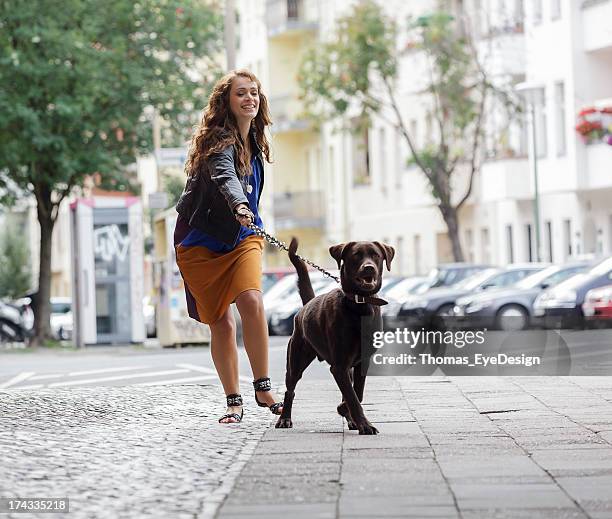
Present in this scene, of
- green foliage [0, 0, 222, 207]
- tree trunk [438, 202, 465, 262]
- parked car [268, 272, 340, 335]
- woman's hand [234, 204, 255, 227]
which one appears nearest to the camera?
woman's hand [234, 204, 255, 227]

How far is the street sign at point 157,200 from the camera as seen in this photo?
34531 mm

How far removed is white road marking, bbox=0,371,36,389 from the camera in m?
17.1

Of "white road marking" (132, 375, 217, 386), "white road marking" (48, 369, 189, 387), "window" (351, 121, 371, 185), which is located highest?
"window" (351, 121, 371, 185)

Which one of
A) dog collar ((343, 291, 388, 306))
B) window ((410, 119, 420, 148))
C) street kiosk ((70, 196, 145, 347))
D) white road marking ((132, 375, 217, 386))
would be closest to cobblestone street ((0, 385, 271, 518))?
dog collar ((343, 291, 388, 306))

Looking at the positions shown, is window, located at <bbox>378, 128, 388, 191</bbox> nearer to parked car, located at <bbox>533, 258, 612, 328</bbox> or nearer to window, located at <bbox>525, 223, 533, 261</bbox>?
window, located at <bbox>525, 223, 533, 261</bbox>

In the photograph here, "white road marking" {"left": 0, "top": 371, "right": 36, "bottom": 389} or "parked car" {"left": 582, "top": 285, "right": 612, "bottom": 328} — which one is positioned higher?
"parked car" {"left": 582, "top": 285, "right": 612, "bottom": 328}

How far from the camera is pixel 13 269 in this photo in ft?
288

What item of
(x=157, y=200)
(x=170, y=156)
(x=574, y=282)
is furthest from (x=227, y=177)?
(x=157, y=200)

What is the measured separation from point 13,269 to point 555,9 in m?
44.3

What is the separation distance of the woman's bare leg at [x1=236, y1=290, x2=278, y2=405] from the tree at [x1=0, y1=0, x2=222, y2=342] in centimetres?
2441

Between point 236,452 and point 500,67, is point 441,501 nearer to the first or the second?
point 236,452

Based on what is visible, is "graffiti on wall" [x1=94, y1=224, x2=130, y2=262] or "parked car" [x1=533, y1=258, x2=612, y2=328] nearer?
"parked car" [x1=533, y1=258, x2=612, y2=328]

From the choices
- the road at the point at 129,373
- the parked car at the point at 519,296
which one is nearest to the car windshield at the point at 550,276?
the parked car at the point at 519,296

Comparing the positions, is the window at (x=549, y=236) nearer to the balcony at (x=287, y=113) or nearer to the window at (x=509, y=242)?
the window at (x=509, y=242)
